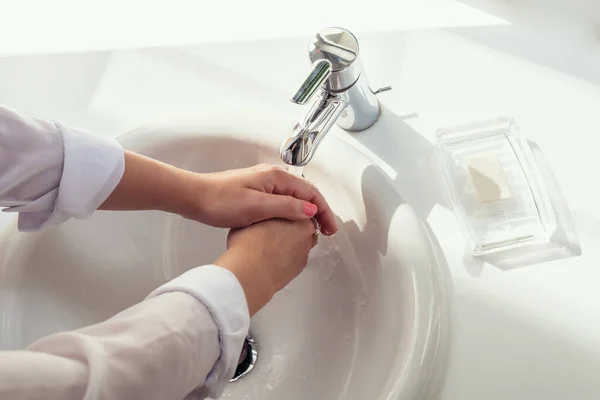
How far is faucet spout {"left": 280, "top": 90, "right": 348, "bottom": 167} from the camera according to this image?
21.0 inches

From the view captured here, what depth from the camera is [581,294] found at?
0.54 m

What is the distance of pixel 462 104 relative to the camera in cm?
64

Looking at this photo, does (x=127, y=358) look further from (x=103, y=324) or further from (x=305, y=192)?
(x=305, y=192)

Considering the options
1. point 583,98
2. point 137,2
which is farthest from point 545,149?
point 137,2

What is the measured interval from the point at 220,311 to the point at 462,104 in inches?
14.0

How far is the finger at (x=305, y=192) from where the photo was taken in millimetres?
600

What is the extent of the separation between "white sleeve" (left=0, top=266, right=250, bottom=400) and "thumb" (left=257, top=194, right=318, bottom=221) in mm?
112

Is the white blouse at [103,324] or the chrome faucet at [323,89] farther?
the chrome faucet at [323,89]

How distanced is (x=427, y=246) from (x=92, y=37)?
540mm

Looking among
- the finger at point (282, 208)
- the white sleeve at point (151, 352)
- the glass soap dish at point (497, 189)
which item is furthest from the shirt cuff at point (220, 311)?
the glass soap dish at point (497, 189)

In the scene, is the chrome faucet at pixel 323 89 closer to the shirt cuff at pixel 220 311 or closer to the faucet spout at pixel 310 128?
the faucet spout at pixel 310 128

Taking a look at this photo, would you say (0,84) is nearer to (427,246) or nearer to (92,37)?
(92,37)

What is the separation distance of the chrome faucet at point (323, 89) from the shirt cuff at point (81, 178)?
0.16 metres

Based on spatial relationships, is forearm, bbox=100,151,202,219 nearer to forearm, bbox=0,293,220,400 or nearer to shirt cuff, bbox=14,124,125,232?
shirt cuff, bbox=14,124,125,232
